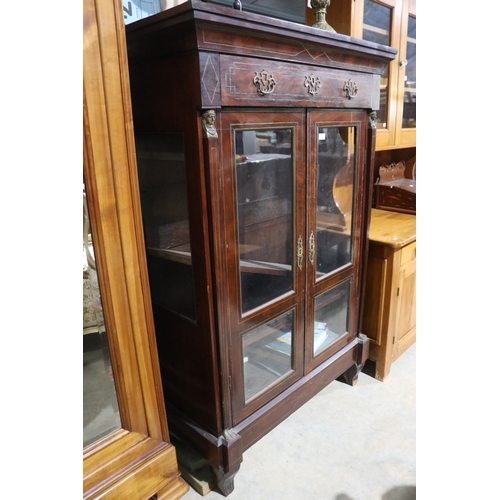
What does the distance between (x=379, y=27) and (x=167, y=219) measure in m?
1.45

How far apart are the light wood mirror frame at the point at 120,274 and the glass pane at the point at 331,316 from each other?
2.50 ft

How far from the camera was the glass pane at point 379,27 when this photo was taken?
1.78m

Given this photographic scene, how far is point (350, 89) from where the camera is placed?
137 centimetres

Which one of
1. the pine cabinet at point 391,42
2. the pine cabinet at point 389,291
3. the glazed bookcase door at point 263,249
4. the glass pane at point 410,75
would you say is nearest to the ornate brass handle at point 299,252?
the glazed bookcase door at point 263,249

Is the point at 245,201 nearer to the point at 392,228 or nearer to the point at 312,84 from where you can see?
the point at 312,84

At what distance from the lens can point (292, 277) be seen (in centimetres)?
A: 141

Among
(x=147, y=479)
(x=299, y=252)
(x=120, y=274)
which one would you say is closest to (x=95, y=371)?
(x=120, y=274)

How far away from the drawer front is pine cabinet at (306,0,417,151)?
0.44 m

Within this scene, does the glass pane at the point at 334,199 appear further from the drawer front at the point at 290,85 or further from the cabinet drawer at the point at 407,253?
the cabinet drawer at the point at 407,253
